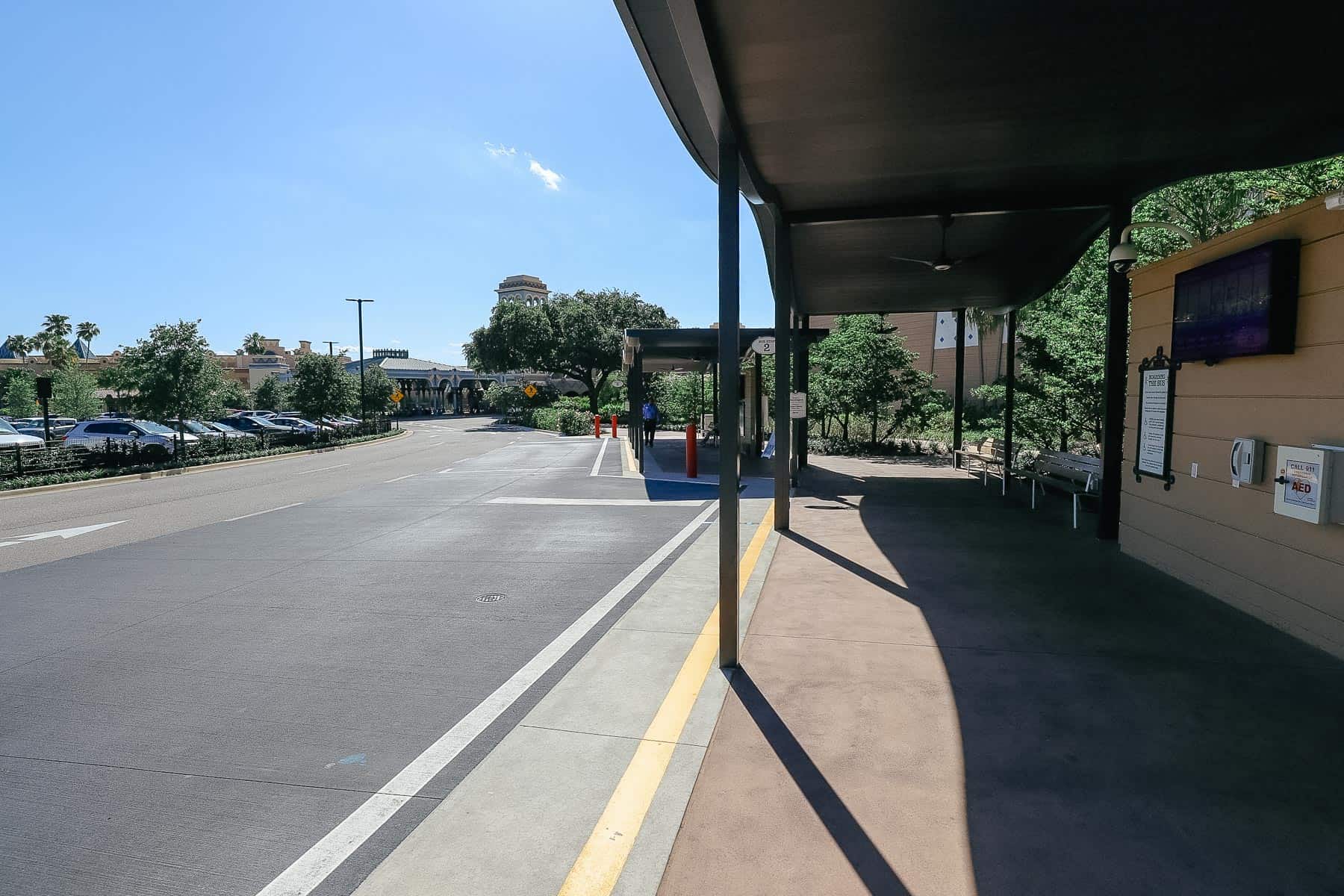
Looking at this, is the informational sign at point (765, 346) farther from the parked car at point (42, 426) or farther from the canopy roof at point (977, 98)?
the parked car at point (42, 426)

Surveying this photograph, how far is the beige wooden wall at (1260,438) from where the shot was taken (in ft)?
16.1

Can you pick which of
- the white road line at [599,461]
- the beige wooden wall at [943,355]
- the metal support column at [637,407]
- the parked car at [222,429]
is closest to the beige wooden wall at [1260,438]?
the white road line at [599,461]

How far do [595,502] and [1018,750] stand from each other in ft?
32.6

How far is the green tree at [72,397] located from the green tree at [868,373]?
4694 centimetres

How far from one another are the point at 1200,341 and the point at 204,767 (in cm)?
827

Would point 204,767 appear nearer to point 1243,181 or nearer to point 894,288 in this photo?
point 894,288

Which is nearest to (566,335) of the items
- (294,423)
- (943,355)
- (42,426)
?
(294,423)

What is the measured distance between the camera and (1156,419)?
7.23 meters

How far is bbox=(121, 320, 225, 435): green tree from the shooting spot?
23.0 m

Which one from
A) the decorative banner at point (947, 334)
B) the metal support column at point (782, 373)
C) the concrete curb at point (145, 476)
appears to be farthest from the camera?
the decorative banner at point (947, 334)

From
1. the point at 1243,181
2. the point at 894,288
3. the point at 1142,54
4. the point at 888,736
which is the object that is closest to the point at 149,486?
the point at 894,288

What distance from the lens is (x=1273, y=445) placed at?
5.47 meters

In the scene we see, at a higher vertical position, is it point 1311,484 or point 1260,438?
point 1260,438

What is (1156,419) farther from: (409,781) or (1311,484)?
(409,781)
